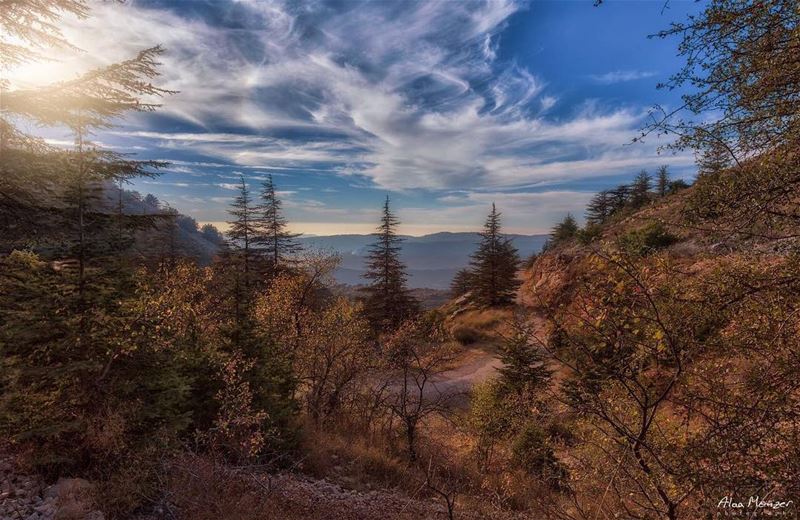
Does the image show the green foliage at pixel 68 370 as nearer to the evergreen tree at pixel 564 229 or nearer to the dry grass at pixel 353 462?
the dry grass at pixel 353 462

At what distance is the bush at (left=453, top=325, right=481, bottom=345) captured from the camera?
33384mm

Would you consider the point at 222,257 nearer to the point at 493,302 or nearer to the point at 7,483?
the point at 493,302

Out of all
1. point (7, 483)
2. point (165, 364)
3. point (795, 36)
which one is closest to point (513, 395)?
point (165, 364)

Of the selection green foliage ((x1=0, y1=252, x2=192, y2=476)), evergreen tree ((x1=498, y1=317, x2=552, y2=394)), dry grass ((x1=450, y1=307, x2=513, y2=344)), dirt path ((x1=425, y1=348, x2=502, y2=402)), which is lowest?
dirt path ((x1=425, y1=348, x2=502, y2=402))

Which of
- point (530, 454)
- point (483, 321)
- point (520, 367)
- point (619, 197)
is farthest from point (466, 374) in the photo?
point (619, 197)

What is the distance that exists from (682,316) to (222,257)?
36222 millimetres

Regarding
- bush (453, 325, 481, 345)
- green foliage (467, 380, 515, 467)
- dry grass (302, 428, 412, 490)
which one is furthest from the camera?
bush (453, 325, 481, 345)

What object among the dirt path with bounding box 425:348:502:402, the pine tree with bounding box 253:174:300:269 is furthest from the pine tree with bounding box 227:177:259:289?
the dirt path with bounding box 425:348:502:402

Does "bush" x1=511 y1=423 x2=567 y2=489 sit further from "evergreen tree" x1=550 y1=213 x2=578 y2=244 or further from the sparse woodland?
"evergreen tree" x1=550 y1=213 x2=578 y2=244

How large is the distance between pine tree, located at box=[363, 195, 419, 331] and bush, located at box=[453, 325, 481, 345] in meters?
4.75

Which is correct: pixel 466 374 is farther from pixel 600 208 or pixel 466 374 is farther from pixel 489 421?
pixel 600 208

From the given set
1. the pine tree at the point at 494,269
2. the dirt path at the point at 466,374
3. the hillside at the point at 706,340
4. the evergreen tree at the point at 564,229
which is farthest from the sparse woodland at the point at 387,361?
the evergreen tree at the point at 564,229

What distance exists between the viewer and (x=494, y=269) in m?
37.9

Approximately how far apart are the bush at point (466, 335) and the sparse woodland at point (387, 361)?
17.8m
